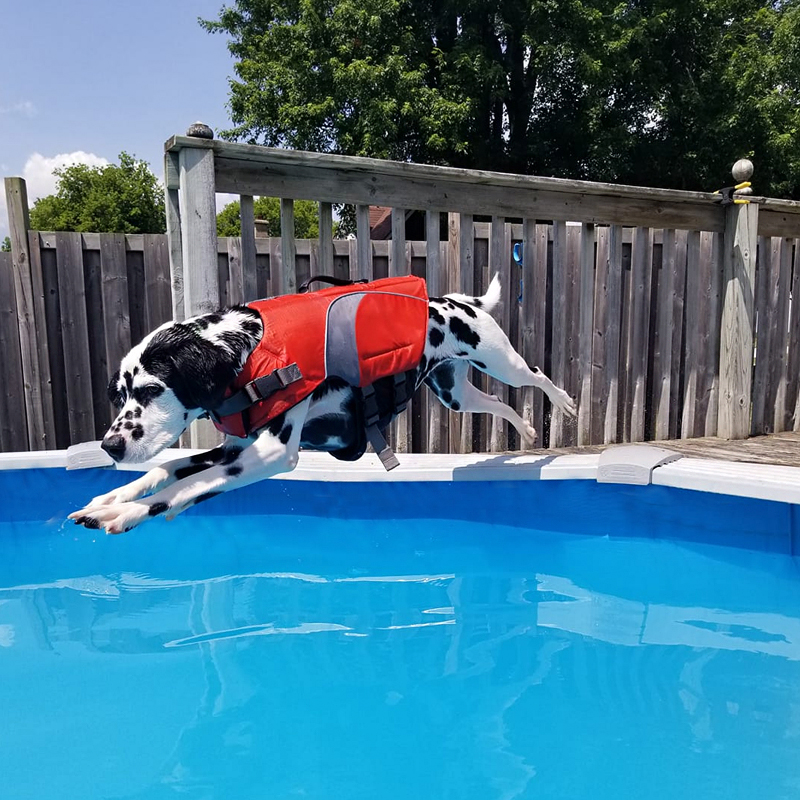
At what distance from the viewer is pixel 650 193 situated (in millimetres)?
4605

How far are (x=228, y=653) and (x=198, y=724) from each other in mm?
411

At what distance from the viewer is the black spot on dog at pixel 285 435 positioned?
2.15 metres

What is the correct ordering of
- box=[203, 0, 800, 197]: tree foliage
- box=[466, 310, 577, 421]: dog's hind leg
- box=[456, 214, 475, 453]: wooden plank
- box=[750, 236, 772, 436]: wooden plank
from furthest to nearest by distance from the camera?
box=[203, 0, 800, 197]: tree foliage
box=[750, 236, 772, 436]: wooden plank
box=[456, 214, 475, 453]: wooden plank
box=[466, 310, 577, 421]: dog's hind leg

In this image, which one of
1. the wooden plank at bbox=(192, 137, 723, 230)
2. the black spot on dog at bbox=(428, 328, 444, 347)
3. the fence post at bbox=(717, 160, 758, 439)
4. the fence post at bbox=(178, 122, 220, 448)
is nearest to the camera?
the black spot on dog at bbox=(428, 328, 444, 347)

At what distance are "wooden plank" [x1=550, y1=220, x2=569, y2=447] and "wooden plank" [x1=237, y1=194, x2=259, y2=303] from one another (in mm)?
1940

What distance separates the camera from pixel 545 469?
341 cm

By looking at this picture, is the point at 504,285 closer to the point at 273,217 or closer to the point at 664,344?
the point at 664,344

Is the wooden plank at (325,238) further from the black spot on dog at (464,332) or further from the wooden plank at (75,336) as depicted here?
the wooden plank at (75,336)

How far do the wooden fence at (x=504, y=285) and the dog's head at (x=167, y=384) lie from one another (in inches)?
54.4

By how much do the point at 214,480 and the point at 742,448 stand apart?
149 inches

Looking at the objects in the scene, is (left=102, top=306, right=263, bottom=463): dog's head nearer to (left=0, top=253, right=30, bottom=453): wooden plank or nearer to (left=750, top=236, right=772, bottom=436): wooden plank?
(left=0, top=253, right=30, bottom=453): wooden plank

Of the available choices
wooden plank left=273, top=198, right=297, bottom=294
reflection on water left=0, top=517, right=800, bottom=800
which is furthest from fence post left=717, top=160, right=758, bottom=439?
wooden plank left=273, top=198, right=297, bottom=294

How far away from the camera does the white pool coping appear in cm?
314

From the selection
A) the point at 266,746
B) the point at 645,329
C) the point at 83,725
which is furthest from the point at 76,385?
the point at 645,329
